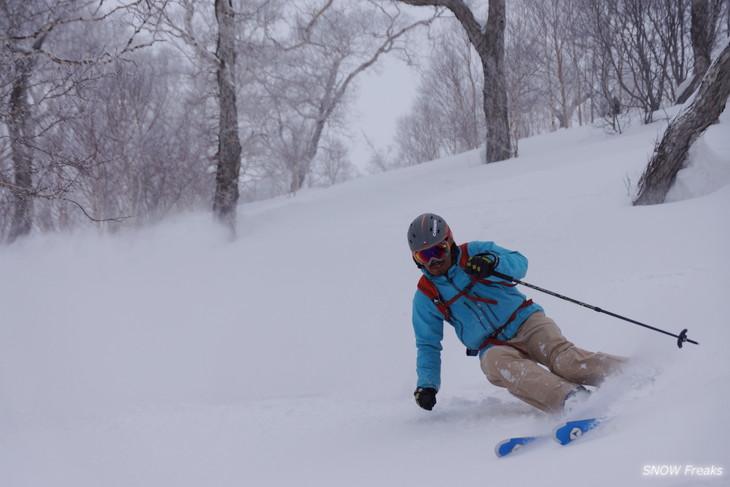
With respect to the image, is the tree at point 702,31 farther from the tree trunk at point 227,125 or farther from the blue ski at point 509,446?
the blue ski at point 509,446

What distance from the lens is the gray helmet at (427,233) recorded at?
3412mm

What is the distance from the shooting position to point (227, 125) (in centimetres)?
949

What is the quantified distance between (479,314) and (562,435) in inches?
Answer: 44.3

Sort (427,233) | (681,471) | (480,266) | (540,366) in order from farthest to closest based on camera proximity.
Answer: (427,233) < (480,266) < (540,366) < (681,471)

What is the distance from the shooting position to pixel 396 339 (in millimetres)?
5422

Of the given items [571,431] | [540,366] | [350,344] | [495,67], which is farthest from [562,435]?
[495,67]

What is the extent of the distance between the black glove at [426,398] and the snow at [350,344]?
0.20m

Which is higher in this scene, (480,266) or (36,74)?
(36,74)

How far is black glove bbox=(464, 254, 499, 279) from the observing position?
329 cm

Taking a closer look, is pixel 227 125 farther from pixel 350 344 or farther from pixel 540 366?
pixel 540 366

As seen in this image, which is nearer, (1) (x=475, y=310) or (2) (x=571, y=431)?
(2) (x=571, y=431)

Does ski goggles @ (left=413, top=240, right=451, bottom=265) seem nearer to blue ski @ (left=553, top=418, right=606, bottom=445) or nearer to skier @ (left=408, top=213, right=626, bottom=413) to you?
skier @ (left=408, top=213, right=626, bottom=413)

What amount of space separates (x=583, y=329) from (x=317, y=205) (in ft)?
23.1

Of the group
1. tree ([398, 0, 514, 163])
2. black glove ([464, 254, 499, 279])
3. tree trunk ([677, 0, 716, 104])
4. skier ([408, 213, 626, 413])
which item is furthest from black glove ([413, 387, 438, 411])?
tree trunk ([677, 0, 716, 104])
